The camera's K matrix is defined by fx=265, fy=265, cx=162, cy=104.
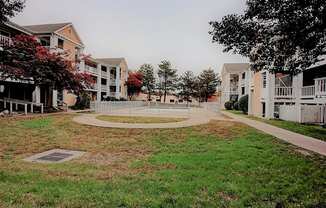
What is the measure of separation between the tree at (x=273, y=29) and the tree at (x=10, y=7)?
277 inches

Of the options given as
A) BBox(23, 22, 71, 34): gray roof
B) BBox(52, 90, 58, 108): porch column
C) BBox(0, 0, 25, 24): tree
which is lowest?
BBox(52, 90, 58, 108): porch column

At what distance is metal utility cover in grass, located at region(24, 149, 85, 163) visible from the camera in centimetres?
711

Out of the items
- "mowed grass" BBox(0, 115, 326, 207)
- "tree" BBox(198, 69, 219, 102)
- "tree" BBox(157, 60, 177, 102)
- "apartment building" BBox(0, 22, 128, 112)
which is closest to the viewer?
"mowed grass" BBox(0, 115, 326, 207)

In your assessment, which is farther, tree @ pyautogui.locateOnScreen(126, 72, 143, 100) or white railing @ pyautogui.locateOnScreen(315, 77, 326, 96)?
tree @ pyautogui.locateOnScreen(126, 72, 143, 100)

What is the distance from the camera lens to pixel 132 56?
78875 mm

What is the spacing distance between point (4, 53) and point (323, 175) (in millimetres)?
23287

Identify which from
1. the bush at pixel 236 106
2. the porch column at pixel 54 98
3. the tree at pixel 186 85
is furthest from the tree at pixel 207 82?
the porch column at pixel 54 98

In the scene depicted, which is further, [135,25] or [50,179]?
[135,25]

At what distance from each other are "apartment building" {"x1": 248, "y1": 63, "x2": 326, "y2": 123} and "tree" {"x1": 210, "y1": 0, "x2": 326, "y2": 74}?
33.0ft

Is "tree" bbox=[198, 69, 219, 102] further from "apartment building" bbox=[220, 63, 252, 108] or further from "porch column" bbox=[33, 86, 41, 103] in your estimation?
"porch column" bbox=[33, 86, 41, 103]

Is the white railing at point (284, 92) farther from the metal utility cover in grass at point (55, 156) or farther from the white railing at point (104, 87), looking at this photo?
the white railing at point (104, 87)

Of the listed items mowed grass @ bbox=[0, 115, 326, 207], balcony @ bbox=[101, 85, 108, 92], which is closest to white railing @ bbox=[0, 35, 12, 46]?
mowed grass @ bbox=[0, 115, 326, 207]

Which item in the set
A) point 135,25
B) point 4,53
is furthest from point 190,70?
point 4,53

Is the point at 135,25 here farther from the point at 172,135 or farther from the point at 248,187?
the point at 248,187
